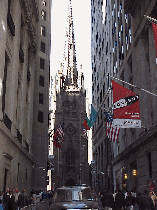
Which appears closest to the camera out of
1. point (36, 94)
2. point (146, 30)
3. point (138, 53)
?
point (146, 30)

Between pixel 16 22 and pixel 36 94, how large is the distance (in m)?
19.3

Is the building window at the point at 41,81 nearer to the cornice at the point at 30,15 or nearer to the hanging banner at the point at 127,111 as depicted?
the cornice at the point at 30,15

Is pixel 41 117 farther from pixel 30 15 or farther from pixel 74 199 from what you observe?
pixel 74 199

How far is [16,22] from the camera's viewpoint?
80.4 feet

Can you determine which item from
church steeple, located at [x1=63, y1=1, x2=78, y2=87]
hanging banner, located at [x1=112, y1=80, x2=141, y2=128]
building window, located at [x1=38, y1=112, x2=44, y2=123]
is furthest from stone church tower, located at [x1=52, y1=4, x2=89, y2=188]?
hanging banner, located at [x1=112, y1=80, x2=141, y2=128]

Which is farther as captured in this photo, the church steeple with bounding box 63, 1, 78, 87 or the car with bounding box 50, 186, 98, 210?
the church steeple with bounding box 63, 1, 78, 87

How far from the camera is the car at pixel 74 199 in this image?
11484 millimetres

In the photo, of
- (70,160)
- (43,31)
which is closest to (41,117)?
(43,31)

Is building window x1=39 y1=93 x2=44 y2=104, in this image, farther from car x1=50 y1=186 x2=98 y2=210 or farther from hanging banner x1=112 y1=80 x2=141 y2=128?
car x1=50 y1=186 x2=98 y2=210

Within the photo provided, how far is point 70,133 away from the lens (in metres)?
99.0

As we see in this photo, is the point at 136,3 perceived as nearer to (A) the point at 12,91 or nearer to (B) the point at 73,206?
(A) the point at 12,91

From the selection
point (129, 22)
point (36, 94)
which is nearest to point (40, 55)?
point (36, 94)

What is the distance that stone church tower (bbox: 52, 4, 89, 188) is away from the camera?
91500 millimetres

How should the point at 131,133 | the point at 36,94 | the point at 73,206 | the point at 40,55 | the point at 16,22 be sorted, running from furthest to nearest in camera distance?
the point at 40,55 < the point at 36,94 < the point at 131,133 < the point at 16,22 < the point at 73,206
